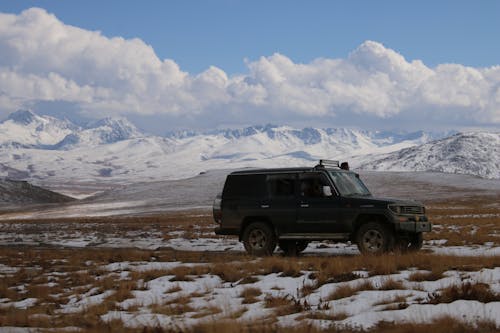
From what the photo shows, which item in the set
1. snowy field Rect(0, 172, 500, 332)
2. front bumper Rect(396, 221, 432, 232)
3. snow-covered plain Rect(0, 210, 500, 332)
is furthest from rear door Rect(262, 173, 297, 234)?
snow-covered plain Rect(0, 210, 500, 332)

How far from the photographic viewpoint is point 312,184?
18719mm

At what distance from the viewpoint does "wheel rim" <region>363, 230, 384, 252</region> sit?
17500 mm

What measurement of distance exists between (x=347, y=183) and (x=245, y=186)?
10.7 feet

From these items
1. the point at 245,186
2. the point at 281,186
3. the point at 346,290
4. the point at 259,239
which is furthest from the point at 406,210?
the point at 346,290

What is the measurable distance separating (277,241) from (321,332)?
36.8 ft

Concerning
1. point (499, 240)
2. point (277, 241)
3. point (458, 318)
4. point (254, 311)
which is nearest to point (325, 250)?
point (277, 241)

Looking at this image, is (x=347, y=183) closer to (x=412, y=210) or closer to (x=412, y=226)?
(x=412, y=210)

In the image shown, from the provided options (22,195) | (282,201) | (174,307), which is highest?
(22,195)

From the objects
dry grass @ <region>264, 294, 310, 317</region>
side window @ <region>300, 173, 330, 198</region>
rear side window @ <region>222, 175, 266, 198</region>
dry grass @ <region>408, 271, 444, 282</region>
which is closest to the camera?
dry grass @ <region>264, 294, 310, 317</region>

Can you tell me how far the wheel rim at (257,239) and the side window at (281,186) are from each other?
125cm

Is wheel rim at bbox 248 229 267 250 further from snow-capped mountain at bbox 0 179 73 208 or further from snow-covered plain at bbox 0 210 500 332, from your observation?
snow-capped mountain at bbox 0 179 73 208

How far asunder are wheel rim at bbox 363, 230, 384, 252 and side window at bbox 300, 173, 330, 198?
6.14ft

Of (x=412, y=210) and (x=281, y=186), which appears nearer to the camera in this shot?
(x=412, y=210)

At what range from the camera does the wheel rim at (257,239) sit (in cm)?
1926
